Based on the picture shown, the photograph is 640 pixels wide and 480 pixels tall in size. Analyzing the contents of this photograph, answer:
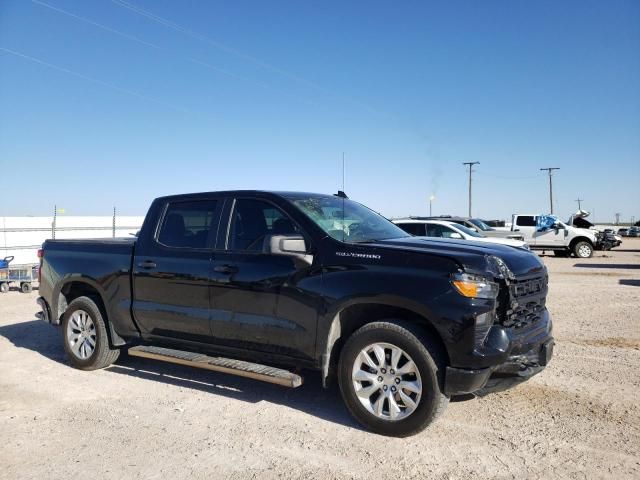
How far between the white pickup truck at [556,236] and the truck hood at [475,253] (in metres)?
21.5

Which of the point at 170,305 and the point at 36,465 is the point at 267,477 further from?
the point at 170,305

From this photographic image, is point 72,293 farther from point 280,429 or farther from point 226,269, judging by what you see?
point 280,429

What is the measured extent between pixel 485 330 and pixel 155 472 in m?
2.43

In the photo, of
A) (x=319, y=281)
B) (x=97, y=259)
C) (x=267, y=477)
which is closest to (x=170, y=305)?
(x=97, y=259)

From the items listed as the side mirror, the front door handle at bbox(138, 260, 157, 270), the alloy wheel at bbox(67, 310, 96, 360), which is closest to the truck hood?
the side mirror

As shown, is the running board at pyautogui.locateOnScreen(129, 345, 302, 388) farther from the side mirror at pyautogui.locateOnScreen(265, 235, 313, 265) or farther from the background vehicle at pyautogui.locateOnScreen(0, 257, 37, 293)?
the background vehicle at pyautogui.locateOnScreen(0, 257, 37, 293)

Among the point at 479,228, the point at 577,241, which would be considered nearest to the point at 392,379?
the point at 479,228

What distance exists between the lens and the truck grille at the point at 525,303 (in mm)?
3869

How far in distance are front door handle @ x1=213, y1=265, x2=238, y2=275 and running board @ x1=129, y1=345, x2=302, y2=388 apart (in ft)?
2.64

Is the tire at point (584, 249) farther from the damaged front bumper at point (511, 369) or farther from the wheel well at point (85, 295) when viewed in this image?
the wheel well at point (85, 295)

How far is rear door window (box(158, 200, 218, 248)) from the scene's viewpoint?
5.05m

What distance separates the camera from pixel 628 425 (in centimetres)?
403

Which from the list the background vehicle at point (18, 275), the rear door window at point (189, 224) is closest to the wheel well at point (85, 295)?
the rear door window at point (189, 224)

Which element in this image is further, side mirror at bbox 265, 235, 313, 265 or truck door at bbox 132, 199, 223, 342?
truck door at bbox 132, 199, 223, 342
